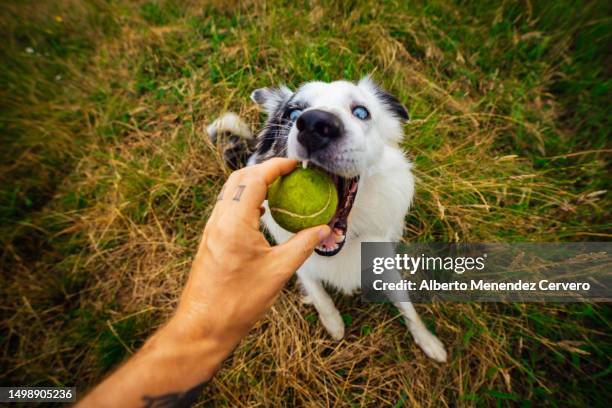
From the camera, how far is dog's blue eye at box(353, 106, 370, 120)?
1754 millimetres

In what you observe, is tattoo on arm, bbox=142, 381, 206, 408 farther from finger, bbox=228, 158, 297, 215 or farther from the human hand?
finger, bbox=228, 158, 297, 215

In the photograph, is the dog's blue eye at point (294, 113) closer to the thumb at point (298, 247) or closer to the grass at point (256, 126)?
the thumb at point (298, 247)

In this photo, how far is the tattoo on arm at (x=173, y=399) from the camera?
3.39 ft

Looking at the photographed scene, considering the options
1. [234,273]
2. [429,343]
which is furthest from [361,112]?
[429,343]

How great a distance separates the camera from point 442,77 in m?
2.86

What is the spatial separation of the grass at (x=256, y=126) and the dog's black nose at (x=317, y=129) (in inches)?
37.0

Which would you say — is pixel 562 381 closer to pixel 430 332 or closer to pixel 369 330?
pixel 430 332

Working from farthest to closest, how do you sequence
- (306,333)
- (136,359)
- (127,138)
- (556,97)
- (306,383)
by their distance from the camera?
(127,138) < (556,97) < (306,333) < (306,383) < (136,359)

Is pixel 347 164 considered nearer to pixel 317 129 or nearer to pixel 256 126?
pixel 317 129

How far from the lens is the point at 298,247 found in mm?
1104

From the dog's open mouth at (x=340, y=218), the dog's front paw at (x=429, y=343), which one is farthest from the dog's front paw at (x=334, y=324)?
the dog's open mouth at (x=340, y=218)

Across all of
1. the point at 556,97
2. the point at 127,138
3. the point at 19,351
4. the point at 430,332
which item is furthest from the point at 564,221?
the point at 19,351

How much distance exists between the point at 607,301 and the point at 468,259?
0.72 meters

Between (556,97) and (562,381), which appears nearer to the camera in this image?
(562,381)
